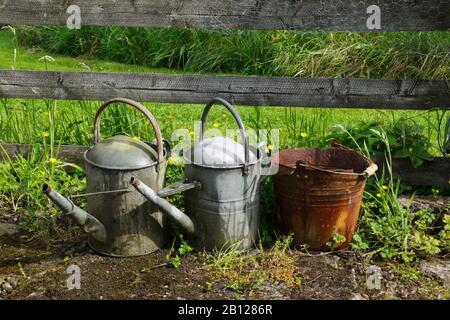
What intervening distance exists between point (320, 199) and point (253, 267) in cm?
54

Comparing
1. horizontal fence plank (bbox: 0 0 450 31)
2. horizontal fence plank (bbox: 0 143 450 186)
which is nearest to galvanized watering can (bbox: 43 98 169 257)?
horizontal fence plank (bbox: 0 0 450 31)

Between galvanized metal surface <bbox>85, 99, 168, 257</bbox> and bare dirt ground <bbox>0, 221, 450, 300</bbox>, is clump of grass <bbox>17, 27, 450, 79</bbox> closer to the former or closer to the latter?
galvanized metal surface <bbox>85, 99, 168, 257</bbox>

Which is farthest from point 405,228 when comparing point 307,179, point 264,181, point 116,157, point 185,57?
point 185,57

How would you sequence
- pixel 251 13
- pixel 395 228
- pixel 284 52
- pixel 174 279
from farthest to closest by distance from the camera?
pixel 284 52, pixel 251 13, pixel 395 228, pixel 174 279

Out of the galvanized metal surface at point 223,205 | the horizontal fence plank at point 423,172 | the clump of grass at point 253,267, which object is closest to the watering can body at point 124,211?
the galvanized metal surface at point 223,205

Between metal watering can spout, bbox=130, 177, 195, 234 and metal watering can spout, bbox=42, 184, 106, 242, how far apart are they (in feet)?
1.11

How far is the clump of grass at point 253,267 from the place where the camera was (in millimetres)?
3379

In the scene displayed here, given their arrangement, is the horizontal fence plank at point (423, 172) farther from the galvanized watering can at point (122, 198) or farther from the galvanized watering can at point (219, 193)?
the galvanized watering can at point (122, 198)

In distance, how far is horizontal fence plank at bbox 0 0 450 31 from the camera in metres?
3.95

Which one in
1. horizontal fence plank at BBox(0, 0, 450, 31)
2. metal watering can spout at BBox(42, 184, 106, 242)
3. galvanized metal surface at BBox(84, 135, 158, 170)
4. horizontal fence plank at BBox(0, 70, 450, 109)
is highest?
horizontal fence plank at BBox(0, 0, 450, 31)

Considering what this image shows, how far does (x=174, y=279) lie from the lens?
341cm

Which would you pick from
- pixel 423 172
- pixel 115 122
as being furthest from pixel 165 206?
pixel 423 172

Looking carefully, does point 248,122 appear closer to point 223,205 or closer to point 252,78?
point 252,78

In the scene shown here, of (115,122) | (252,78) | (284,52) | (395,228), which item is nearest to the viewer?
(395,228)
